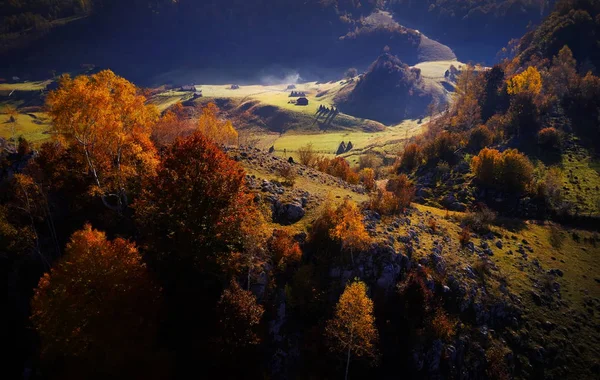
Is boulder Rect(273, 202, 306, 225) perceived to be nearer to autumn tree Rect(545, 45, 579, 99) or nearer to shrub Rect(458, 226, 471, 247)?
shrub Rect(458, 226, 471, 247)

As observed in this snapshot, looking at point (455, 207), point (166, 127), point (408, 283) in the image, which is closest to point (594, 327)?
point (408, 283)

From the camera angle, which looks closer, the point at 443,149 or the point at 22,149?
the point at 22,149

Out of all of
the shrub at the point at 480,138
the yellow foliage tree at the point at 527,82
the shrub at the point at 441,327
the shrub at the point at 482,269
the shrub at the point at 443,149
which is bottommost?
the shrub at the point at 441,327

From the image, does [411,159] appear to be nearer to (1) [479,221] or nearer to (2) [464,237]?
(1) [479,221]

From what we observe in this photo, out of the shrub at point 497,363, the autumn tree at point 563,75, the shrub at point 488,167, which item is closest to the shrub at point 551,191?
the shrub at point 488,167

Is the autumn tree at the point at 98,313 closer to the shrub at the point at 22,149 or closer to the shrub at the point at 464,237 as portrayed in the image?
the shrub at the point at 22,149

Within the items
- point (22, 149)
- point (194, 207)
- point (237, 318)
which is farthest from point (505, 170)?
point (22, 149)
